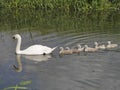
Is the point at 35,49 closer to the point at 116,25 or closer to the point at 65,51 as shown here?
the point at 65,51

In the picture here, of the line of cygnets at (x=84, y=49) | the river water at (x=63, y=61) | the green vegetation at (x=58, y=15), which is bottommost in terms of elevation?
the green vegetation at (x=58, y=15)

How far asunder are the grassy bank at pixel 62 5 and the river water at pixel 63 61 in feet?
14.8

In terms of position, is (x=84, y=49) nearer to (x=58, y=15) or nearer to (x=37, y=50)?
(x=37, y=50)

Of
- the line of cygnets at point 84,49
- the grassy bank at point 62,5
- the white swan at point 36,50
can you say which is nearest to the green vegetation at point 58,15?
the grassy bank at point 62,5

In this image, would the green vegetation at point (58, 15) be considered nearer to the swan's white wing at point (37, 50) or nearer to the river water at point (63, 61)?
the river water at point (63, 61)

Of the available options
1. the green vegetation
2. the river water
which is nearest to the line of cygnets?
the river water

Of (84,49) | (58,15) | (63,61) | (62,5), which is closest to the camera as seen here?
(63,61)

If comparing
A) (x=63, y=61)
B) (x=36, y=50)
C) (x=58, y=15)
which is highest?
(x=36, y=50)

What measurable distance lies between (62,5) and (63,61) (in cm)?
1158

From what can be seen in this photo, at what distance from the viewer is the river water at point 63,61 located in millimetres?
9766

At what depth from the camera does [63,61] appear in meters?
11.8

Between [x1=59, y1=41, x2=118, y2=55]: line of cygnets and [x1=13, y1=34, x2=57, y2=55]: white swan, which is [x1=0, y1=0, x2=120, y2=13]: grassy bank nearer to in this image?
[x1=59, y1=41, x2=118, y2=55]: line of cygnets

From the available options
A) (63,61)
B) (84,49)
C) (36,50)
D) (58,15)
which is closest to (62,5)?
(58,15)

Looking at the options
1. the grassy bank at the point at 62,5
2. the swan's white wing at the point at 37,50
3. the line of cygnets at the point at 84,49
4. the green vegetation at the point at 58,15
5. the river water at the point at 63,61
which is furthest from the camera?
the grassy bank at the point at 62,5
